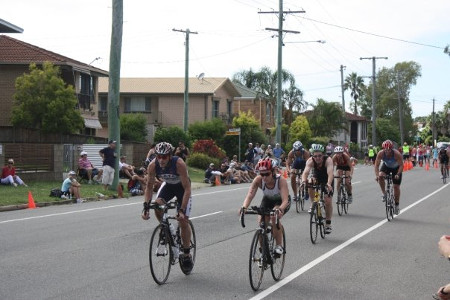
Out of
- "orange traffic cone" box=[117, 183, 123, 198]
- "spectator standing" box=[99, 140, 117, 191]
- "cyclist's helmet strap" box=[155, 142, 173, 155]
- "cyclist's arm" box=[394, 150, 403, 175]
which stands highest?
"cyclist's helmet strap" box=[155, 142, 173, 155]

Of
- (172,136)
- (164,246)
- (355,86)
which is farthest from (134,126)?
(355,86)

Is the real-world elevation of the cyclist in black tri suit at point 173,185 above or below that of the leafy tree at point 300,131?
below

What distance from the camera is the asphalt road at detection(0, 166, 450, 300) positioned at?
8.62 m

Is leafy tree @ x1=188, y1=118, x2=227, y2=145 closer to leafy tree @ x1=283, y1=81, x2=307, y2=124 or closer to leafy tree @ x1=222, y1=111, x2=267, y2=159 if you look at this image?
leafy tree @ x1=222, y1=111, x2=267, y2=159

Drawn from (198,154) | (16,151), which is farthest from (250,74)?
(16,151)

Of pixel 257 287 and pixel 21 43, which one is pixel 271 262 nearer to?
pixel 257 287

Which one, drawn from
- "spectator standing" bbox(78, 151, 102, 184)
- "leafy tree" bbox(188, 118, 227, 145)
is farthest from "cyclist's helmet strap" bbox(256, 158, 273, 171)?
"leafy tree" bbox(188, 118, 227, 145)

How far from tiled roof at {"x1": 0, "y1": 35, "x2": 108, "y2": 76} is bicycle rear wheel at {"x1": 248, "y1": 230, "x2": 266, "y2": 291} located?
3313cm

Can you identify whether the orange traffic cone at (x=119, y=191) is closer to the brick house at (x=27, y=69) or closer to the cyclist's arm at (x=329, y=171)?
the cyclist's arm at (x=329, y=171)

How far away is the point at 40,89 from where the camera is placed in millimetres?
36062

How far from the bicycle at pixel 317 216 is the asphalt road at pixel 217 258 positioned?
8.1 inches

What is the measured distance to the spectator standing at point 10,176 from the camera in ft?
80.1

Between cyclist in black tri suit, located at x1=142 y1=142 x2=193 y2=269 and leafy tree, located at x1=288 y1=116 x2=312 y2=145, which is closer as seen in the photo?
cyclist in black tri suit, located at x1=142 y1=142 x2=193 y2=269

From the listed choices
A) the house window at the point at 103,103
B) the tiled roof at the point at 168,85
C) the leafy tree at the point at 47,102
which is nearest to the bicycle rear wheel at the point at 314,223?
the leafy tree at the point at 47,102
